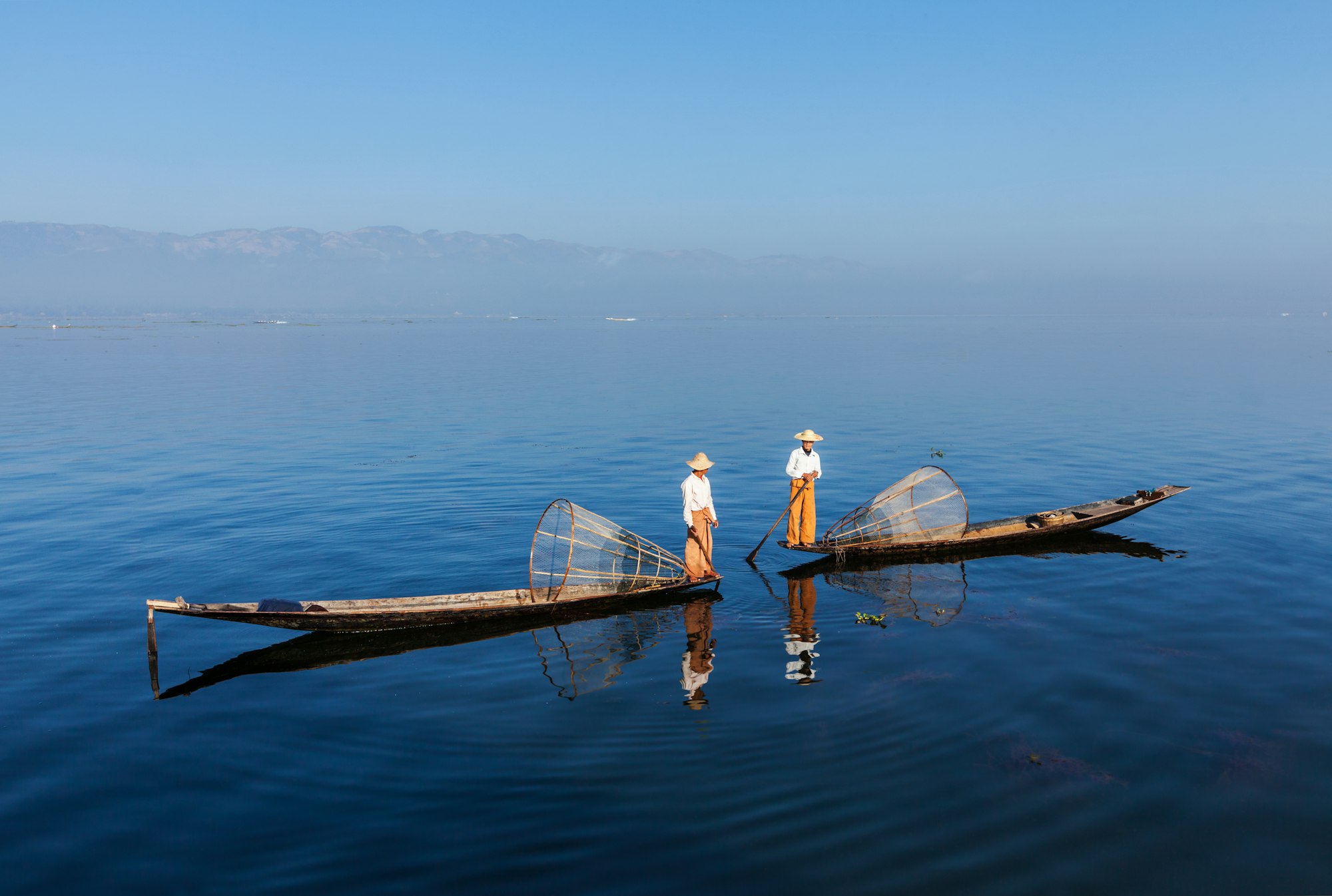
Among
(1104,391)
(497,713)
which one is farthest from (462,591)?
(1104,391)

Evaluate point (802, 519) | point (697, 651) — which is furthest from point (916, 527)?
point (697, 651)

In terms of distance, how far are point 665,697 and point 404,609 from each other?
205 inches

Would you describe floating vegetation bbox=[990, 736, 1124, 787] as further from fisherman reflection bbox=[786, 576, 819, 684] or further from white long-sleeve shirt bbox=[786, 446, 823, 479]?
white long-sleeve shirt bbox=[786, 446, 823, 479]

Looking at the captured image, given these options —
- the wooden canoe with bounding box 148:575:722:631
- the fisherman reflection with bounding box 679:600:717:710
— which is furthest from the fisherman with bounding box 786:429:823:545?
the wooden canoe with bounding box 148:575:722:631

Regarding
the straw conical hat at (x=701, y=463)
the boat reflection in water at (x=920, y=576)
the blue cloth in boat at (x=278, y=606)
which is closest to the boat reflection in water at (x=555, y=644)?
the blue cloth in boat at (x=278, y=606)

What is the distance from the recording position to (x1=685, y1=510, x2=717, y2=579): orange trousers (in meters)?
17.4

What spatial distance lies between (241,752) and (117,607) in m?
7.66

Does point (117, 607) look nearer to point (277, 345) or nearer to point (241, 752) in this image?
point (241, 752)

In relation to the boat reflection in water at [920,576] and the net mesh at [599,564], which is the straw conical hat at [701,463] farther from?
the boat reflection in water at [920,576]

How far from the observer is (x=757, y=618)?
16047 mm

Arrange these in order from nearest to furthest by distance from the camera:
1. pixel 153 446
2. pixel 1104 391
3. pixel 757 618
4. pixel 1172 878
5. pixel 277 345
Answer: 1. pixel 1172 878
2. pixel 757 618
3. pixel 153 446
4. pixel 1104 391
5. pixel 277 345

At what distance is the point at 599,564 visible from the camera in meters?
16.8

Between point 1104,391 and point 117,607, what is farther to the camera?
point 1104,391

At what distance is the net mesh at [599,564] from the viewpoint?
53.4ft
